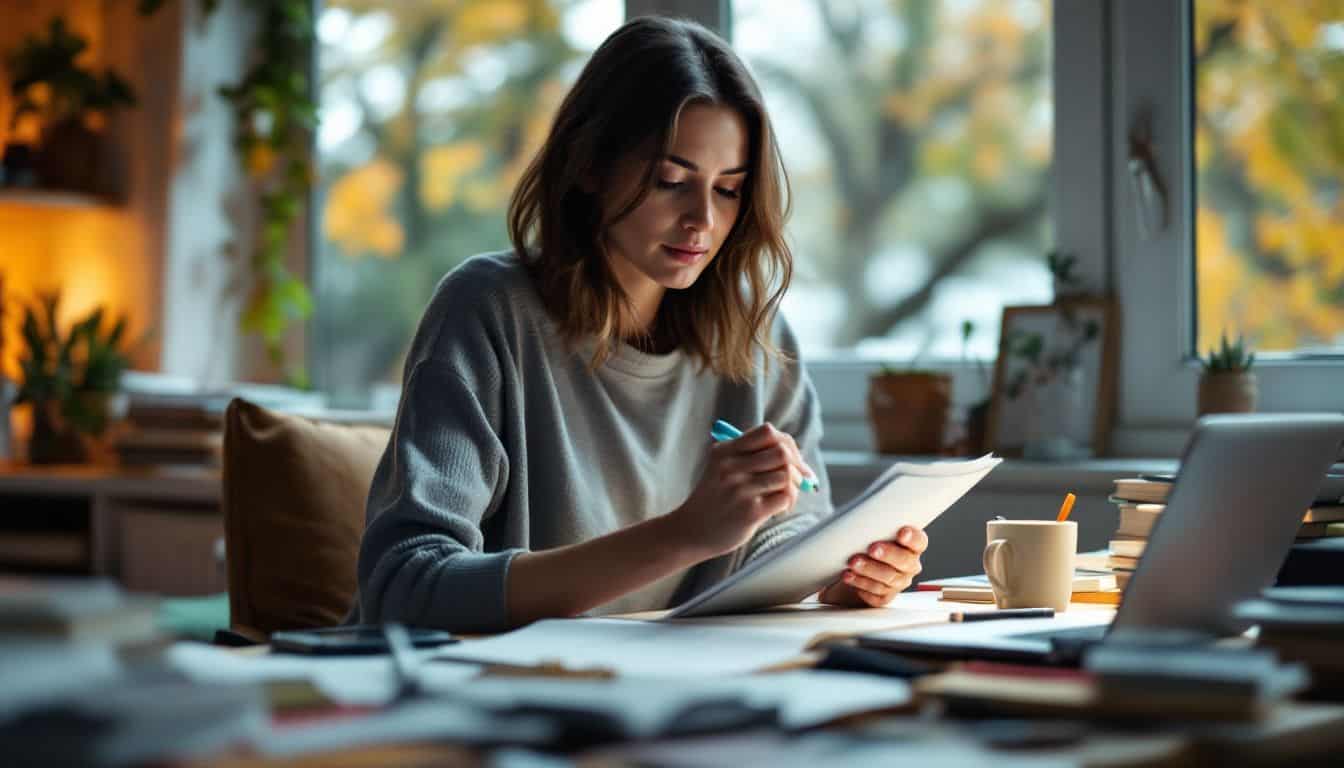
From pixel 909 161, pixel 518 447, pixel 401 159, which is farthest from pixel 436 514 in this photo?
pixel 401 159

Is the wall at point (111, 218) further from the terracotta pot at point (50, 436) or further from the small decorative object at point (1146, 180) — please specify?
the small decorative object at point (1146, 180)

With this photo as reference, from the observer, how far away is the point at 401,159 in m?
3.30

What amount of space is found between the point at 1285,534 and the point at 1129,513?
0.33m

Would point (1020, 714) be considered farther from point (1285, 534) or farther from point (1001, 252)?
point (1001, 252)

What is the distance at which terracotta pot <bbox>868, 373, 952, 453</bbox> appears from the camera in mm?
2455

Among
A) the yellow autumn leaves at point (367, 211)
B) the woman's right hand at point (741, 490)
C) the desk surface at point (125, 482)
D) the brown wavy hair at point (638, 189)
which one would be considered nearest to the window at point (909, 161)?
the brown wavy hair at point (638, 189)

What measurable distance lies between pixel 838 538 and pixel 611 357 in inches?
20.3

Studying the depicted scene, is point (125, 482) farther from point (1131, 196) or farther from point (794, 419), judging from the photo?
point (1131, 196)

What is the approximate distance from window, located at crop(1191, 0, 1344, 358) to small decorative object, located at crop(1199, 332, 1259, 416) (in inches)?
6.7

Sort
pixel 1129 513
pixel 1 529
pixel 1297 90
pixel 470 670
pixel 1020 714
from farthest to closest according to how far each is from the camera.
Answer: pixel 1 529, pixel 1297 90, pixel 1129 513, pixel 470 670, pixel 1020 714

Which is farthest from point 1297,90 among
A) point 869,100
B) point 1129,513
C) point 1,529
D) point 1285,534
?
point 1,529

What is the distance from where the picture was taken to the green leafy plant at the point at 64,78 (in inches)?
124

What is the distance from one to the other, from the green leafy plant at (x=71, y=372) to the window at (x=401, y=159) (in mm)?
449

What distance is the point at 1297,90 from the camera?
2316 millimetres
